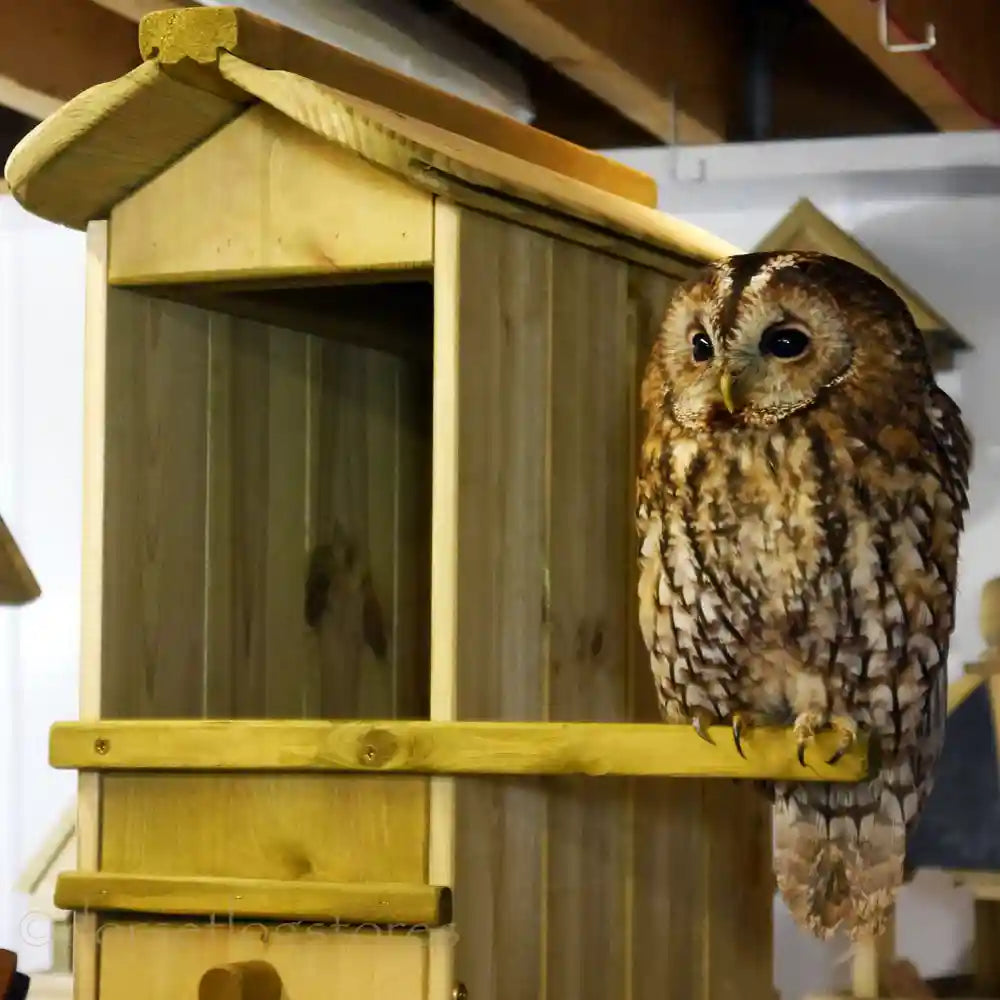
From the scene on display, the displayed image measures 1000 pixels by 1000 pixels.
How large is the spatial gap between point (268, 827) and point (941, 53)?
3.86 feet

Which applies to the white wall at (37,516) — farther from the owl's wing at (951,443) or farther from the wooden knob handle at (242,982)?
the owl's wing at (951,443)

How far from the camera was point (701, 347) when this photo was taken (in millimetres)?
1553

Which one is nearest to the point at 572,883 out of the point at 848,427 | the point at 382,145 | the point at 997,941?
the point at 848,427

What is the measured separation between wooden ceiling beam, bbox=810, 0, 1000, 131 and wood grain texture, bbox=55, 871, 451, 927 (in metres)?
1.04

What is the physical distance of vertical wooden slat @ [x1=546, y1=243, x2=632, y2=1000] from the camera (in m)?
1.57

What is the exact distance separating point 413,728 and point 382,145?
47cm

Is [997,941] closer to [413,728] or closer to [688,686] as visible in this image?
[688,686]

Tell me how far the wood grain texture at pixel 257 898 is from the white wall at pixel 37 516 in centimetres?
99

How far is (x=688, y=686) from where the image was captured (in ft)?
5.24

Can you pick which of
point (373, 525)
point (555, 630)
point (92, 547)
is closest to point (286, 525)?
point (373, 525)

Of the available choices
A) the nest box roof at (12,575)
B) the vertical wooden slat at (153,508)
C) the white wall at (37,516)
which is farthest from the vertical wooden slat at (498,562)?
the white wall at (37,516)

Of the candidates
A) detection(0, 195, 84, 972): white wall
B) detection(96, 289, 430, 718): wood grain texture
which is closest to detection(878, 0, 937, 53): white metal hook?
detection(96, 289, 430, 718): wood grain texture

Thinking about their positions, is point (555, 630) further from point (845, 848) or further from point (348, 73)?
point (348, 73)

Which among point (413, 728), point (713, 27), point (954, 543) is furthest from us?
point (713, 27)
